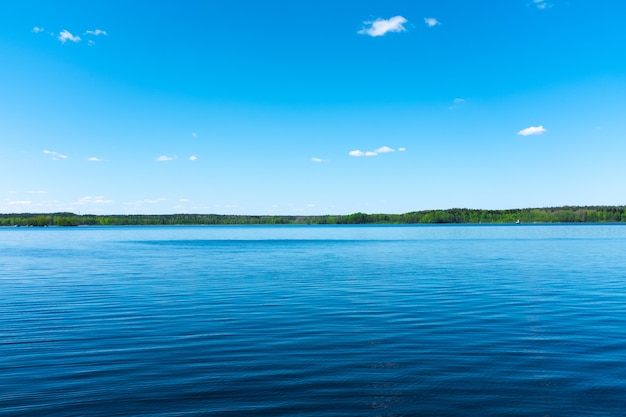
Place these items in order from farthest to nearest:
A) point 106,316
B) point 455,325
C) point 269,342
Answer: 1. point 106,316
2. point 455,325
3. point 269,342

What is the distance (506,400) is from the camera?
10961 mm

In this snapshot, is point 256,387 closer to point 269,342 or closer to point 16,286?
point 269,342

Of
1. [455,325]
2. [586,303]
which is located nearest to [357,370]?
[455,325]

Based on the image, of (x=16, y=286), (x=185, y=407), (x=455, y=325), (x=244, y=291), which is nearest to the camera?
(x=185, y=407)

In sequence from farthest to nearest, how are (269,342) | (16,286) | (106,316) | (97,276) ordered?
1. (97,276)
2. (16,286)
3. (106,316)
4. (269,342)

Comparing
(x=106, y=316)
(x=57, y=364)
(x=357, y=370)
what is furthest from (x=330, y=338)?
(x=106, y=316)

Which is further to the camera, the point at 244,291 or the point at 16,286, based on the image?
the point at 16,286

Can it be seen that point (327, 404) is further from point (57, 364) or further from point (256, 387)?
point (57, 364)

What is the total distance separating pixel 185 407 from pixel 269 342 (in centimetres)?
599

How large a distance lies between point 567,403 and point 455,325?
824 cm

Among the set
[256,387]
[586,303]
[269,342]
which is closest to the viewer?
[256,387]

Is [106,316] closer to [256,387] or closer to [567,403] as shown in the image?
[256,387]

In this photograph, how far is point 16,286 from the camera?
32719 mm

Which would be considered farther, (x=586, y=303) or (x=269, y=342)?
(x=586, y=303)
